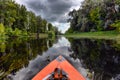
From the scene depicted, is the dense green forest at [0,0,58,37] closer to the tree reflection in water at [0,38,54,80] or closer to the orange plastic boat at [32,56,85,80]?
the tree reflection in water at [0,38,54,80]

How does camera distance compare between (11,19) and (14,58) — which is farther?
(11,19)

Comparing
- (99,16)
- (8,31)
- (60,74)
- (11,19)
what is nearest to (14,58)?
(60,74)

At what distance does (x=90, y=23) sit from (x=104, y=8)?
11.0 m

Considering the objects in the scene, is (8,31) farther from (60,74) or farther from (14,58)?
(60,74)

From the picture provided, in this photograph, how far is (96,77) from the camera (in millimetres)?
12398

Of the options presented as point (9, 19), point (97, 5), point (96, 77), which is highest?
point (97, 5)

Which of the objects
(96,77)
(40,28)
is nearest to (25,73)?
(96,77)

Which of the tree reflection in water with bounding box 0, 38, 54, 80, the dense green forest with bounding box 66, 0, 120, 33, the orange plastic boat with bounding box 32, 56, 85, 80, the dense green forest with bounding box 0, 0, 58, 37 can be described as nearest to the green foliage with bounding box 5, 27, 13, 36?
the dense green forest with bounding box 0, 0, 58, 37

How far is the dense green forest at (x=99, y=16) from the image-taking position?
5961 centimetres

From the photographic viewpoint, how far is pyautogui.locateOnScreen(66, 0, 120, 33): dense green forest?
196ft

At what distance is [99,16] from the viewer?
70312 millimetres

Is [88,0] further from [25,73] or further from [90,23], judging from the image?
[25,73]

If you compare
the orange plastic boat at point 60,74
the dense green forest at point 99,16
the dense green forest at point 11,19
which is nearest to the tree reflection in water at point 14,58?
the orange plastic boat at point 60,74

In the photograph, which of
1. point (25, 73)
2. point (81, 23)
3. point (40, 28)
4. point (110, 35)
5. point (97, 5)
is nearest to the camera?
point (25, 73)
